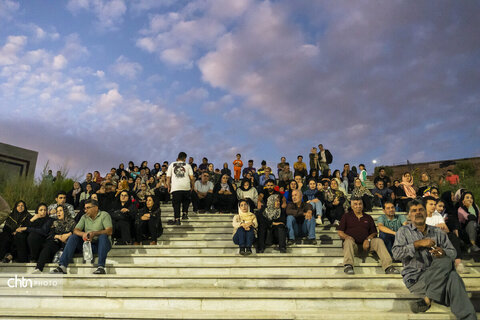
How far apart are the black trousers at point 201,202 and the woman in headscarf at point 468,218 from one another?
5540 mm

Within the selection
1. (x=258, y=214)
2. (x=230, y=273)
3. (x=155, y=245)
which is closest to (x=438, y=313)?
(x=230, y=273)

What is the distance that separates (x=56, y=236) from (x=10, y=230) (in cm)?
101

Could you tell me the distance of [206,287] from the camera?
4688 mm

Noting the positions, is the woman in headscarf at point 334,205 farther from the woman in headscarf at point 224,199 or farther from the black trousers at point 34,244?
the black trousers at point 34,244

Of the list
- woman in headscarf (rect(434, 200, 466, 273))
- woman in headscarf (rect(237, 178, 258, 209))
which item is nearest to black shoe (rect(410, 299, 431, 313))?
woman in headscarf (rect(434, 200, 466, 273))

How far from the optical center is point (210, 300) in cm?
413

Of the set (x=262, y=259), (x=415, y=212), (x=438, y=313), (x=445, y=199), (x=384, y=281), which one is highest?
(x=445, y=199)

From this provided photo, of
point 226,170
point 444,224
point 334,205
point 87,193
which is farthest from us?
point 226,170

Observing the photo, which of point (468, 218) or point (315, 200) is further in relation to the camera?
point (315, 200)

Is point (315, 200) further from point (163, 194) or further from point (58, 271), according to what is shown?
point (58, 271)

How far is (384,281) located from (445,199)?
3.14 meters

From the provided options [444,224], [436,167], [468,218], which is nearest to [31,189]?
[444,224]

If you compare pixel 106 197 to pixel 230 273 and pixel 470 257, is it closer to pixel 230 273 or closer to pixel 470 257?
pixel 230 273

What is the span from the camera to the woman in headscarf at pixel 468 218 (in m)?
5.61
